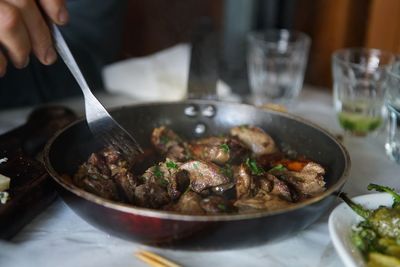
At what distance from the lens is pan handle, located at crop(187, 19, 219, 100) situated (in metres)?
1.66

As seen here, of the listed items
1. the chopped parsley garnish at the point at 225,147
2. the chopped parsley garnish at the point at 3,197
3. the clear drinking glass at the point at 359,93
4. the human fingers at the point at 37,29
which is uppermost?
the human fingers at the point at 37,29

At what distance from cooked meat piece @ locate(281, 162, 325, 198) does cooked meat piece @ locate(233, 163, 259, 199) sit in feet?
0.27

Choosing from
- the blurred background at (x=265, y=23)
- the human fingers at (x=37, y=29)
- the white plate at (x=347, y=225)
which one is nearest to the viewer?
the white plate at (x=347, y=225)

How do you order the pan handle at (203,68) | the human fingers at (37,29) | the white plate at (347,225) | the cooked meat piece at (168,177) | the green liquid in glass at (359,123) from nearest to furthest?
the white plate at (347,225) < the cooked meat piece at (168,177) < the human fingers at (37,29) < the green liquid in glass at (359,123) < the pan handle at (203,68)

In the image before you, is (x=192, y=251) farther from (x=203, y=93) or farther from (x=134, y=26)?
(x=134, y=26)

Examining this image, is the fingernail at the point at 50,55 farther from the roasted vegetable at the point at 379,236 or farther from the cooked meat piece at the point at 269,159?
the roasted vegetable at the point at 379,236

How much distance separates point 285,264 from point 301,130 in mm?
415

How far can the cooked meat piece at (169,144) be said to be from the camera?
3.93 ft

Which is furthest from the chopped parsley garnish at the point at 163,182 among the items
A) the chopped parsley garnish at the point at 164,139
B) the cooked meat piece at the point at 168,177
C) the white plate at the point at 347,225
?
the white plate at the point at 347,225

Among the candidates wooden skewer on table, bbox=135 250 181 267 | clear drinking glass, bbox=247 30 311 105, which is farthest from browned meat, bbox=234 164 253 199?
clear drinking glass, bbox=247 30 311 105

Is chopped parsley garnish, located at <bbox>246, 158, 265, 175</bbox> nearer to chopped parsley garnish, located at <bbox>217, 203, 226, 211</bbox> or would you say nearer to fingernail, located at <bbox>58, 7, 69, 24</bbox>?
chopped parsley garnish, located at <bbox>217, 203, 226, 211</bbox>

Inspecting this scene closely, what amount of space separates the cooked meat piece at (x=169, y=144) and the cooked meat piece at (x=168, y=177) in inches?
3.9

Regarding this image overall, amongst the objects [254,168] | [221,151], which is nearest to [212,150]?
[221,151]

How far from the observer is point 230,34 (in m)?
2.25
